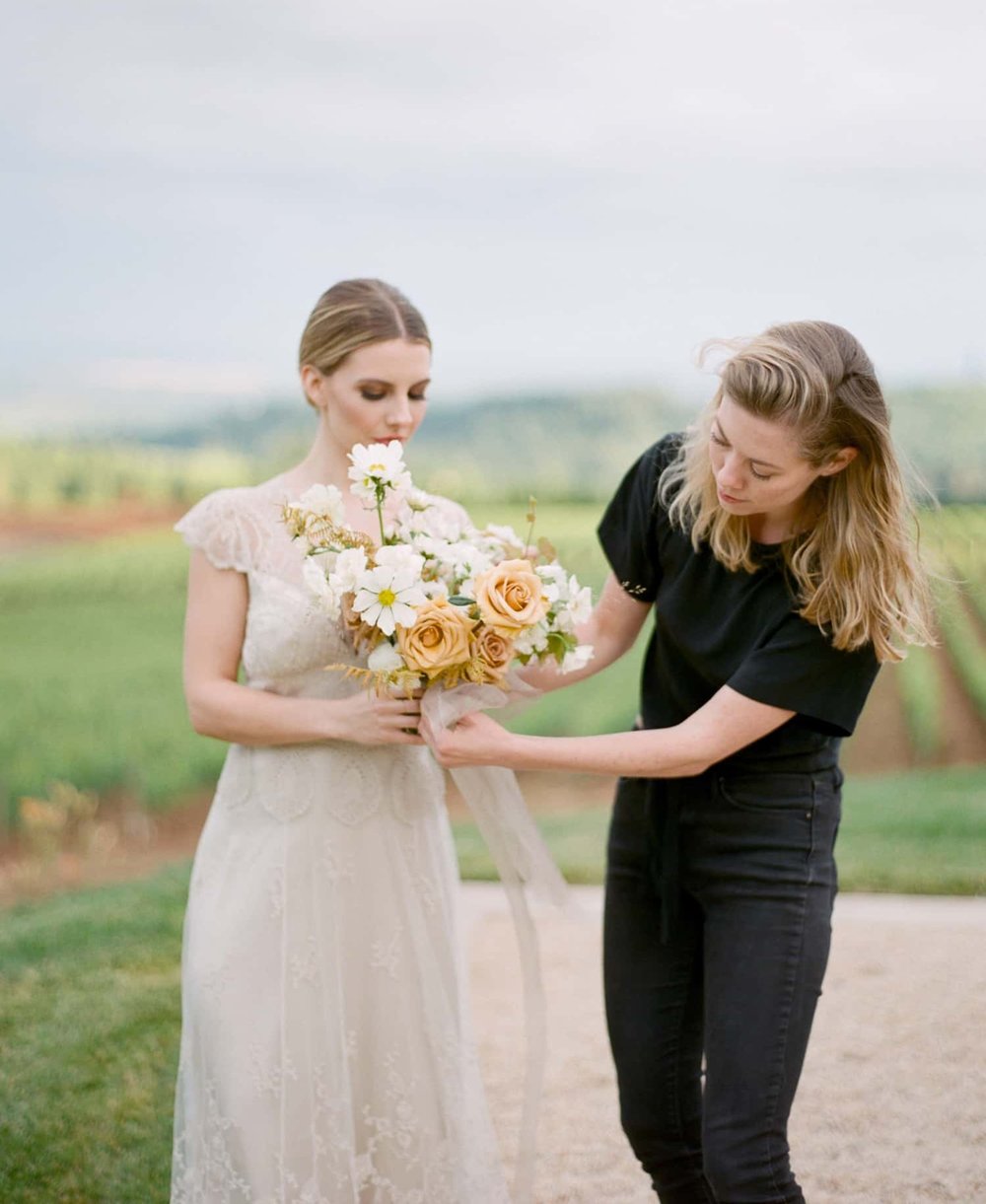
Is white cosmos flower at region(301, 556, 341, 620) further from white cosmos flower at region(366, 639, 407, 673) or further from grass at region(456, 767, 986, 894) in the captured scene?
grass at region(456, 767, 986, 894)

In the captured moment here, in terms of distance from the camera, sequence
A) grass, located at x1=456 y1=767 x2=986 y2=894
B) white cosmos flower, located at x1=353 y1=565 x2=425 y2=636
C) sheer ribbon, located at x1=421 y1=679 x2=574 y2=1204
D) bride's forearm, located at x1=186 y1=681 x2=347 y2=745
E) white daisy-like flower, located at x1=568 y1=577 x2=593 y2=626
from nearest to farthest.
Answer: white cosmos flower, located at x1=353 y1=565 x2=425 y2=636 < white daisy-like flower, located at x1=568 y1=577 x2=593 y2=626 < bride's forearm, located at x1=186 y1=681 x2=347 y2=745 < sheer ribbon, located at x1=421 y1=679 x2=574 y2=1204 < grass, located at x1=456 y1=767 x2=986 y2=894

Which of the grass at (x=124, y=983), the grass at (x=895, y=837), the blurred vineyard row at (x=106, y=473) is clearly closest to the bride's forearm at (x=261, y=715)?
the grass at (x=124, y=983)

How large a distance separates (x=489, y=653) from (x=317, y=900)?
73 centimetres

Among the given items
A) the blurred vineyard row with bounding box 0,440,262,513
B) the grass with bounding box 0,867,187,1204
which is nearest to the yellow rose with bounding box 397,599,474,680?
the grass with bounding box 0,867,187,1204

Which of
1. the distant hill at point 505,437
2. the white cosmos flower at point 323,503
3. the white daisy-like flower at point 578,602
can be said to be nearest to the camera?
the white cosmos flower at point 323,503

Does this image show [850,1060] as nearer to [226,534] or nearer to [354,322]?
[226,534]

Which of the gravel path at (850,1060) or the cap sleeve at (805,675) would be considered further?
the gravel path at (850,1060)

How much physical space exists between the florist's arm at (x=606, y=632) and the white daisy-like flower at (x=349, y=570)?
60cm

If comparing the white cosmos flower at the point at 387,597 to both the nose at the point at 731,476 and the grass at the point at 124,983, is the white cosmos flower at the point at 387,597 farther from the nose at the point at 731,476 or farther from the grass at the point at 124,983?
the grass at the point at 124,983

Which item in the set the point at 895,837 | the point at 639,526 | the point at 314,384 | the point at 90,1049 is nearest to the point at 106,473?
the point at 90,1049

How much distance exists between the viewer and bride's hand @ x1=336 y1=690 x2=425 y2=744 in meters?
2.63

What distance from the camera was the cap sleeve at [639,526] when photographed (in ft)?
9.31

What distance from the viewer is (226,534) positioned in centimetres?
280

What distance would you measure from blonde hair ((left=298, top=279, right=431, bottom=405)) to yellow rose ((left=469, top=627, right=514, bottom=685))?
2.43 ft
